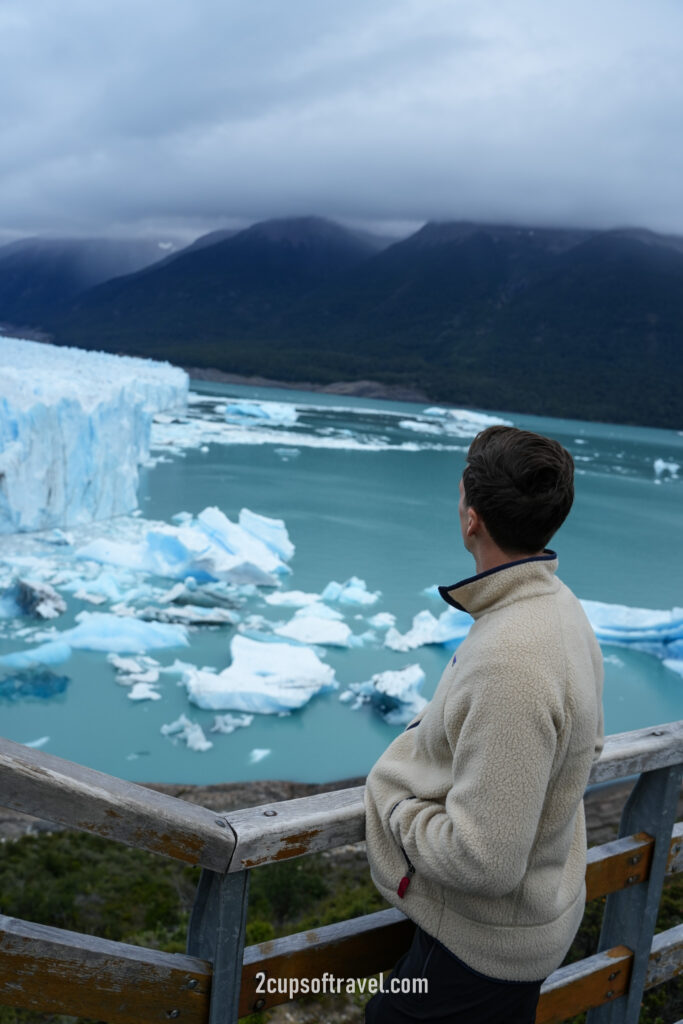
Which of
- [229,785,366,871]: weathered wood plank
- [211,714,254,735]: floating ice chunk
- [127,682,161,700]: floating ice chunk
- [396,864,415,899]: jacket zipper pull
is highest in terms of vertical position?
[229,785,366,871]: weathered wood plank

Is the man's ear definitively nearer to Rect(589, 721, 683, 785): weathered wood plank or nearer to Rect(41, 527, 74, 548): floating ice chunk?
Rect(589, 721, 683, 785): weathered wood plank

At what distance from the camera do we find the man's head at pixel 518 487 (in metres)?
0.86

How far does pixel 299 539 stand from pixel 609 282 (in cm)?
7380

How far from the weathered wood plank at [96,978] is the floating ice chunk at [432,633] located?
593 centimetres

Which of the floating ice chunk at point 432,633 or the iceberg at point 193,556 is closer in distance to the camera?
the floating ice chunk at point 432,633

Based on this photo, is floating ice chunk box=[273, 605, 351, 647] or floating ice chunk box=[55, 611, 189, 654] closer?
floating ice chunk box=[55, 611, 189, 654]

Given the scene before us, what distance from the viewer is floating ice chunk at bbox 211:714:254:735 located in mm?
5160

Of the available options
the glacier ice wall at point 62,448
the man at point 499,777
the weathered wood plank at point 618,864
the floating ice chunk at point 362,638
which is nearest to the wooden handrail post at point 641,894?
the weathered wood plank at point 618,864

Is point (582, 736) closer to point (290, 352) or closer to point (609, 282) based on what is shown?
point (290, 352)

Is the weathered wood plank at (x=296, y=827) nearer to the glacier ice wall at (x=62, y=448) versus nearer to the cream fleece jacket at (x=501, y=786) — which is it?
the cream fleece jacket at (x=501, y=786)

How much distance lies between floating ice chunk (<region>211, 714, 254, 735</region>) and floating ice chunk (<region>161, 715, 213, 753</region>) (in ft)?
0.35

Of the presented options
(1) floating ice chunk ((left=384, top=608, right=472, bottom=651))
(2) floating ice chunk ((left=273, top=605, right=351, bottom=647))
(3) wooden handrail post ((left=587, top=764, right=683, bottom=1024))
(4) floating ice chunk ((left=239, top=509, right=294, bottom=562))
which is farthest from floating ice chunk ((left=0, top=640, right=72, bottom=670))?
(3) wooden handrail post ((left=587, top=764, right=683, bottom=1024))

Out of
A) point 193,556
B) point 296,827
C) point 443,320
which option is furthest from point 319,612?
point 443,320

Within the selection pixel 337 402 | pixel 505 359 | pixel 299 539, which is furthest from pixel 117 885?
pixel 505 359
